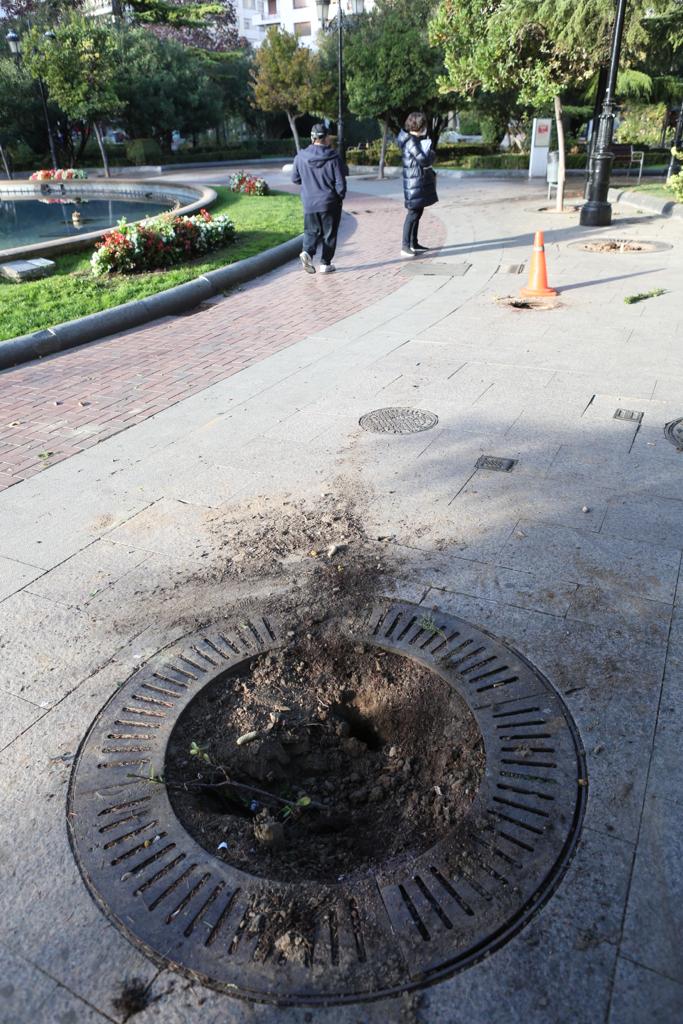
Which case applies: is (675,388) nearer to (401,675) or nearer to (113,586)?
(401,675)

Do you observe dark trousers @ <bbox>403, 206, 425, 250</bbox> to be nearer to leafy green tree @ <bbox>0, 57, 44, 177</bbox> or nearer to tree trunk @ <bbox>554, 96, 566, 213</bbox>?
tree trunk @ <bbox>554, 96, 566, 213</bbox>

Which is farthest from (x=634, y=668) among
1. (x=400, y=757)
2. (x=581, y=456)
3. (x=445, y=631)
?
(x=581, y=456)

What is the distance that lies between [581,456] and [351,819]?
3.31m

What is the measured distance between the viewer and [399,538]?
4234 millimetres

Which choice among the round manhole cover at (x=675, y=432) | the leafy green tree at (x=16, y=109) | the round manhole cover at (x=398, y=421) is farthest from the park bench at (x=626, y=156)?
the leafy green tree at (x=16, y=109)

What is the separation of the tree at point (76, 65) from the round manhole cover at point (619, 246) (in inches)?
1101

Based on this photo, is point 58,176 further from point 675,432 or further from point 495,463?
point 675,432

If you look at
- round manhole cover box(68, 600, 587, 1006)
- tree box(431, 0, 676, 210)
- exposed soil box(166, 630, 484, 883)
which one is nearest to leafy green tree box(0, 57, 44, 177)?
tree box(431, 0, 676, 210)

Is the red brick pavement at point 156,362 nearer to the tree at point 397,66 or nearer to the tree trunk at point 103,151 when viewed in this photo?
the tree at point 397,66

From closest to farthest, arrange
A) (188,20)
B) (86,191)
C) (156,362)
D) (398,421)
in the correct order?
(398,421) < (156,362) < (86,191) < (188,20)

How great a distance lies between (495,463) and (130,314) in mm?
5954

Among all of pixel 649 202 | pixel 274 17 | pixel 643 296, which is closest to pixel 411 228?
pixel 643 296

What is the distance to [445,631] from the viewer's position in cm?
338

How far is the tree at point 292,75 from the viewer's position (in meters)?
29.2
